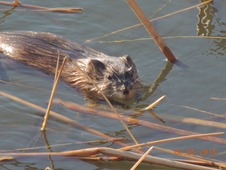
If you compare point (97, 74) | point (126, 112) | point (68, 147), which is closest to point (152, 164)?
point (68, 147)

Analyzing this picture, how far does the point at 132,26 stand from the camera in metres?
10.2

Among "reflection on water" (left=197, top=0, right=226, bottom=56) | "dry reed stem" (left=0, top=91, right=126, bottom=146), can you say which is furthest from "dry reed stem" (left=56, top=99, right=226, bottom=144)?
"reflection on water" (left=197, top=0, right=226, bottom=56)

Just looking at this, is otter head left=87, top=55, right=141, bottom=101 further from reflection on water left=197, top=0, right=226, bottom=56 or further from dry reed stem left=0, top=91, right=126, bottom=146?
reflection on water left=197, top=0, right=226, bottom=56

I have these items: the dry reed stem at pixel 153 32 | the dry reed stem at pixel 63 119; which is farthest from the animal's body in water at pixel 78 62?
the dry reed stem at pixel 63 119

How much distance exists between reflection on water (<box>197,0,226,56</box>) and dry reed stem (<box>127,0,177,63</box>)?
2.42ft

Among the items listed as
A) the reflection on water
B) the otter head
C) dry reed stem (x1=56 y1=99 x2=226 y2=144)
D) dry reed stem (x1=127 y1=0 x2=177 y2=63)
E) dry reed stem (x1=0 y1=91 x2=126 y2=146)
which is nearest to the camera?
dry reed stem (x1=56 y1=99 x2=226 y2=144)

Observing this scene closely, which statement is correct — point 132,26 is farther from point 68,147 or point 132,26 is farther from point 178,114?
point 68,147

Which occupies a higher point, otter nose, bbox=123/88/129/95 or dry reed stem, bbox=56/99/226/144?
otter nose, bbox=123/88/129/95

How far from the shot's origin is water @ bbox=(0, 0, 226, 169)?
727cm

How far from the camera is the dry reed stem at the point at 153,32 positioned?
27.7 ft

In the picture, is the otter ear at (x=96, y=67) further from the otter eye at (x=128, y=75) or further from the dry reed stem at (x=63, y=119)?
the dry reed stem at (x=63, y=119)

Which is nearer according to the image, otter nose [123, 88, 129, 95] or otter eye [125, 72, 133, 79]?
otter nose [123, 88, 129, 95]

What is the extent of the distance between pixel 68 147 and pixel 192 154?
1316mm

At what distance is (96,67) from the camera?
8.84 meters
